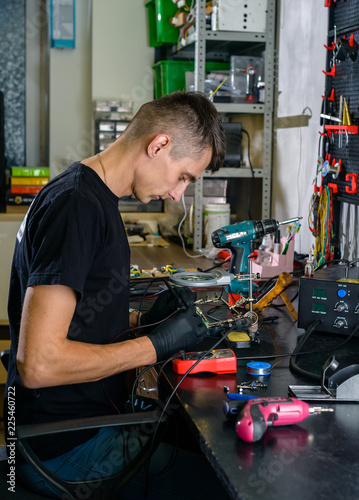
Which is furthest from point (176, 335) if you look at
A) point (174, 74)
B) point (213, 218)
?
point (174, 74)

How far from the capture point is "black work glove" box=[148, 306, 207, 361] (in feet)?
4.14

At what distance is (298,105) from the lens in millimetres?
2559

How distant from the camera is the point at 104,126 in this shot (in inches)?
138

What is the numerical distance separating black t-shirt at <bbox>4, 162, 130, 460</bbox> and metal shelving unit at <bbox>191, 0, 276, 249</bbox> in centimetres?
152

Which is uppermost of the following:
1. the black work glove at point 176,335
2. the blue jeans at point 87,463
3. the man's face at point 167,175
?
the man's face at point 167,175

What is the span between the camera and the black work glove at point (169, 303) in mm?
1451

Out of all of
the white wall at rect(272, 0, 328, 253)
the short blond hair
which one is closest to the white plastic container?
the white wall at rect(272, 0, 328, 253)

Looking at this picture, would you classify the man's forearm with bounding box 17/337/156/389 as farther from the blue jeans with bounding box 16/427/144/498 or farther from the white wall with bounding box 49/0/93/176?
the white wall with bounding box 49/0/93/176

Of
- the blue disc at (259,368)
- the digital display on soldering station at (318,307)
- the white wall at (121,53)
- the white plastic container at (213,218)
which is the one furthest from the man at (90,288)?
the white wall at (121,53)

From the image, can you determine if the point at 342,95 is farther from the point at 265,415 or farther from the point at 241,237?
the point at 265,415

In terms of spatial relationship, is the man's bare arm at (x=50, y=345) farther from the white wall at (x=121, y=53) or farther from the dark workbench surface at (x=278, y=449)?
the white wall at (x=121, y=53)

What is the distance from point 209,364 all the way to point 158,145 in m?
0.50

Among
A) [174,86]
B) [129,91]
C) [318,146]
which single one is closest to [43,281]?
[318,146]

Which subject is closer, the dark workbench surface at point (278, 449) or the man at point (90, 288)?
the dark workbench surface at point (278, 449)
